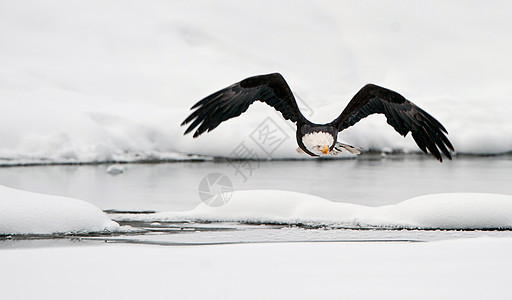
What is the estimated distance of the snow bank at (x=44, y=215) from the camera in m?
15.6

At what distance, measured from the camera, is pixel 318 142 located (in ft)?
24.9

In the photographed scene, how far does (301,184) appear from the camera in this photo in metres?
43.3

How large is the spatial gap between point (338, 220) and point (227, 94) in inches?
530

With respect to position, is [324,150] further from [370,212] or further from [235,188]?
[235,188]

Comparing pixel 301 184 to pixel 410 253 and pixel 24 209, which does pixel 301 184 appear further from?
pixel 410 253

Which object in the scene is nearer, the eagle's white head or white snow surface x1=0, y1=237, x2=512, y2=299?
white snow surface x1=0, y1=237, x2=512, y2=299

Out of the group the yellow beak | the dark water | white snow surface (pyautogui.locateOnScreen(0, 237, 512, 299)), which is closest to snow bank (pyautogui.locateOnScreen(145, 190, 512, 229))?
the dark water

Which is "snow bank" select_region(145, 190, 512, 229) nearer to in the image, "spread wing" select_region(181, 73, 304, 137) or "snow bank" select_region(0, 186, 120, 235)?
"snow bank" select_region(0, 186, 120, 235)

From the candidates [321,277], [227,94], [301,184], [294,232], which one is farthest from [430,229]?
[301,184]

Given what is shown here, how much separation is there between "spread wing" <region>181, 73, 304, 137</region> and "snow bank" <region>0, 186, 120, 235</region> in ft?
32.1

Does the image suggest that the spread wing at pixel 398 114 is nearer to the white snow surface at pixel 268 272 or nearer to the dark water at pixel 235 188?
the white snow surface at pixel 268 272

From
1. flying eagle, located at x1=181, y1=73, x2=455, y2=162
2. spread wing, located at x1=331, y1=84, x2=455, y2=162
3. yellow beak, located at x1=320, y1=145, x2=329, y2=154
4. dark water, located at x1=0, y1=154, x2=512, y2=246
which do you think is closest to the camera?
A: yellow beak, located at x1=320, y1=145, x2=329, y2=154

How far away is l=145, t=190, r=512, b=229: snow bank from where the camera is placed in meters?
18.9

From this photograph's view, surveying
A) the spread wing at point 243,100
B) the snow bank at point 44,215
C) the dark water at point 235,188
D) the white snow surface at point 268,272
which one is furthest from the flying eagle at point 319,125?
the snow bank at point 44,215
